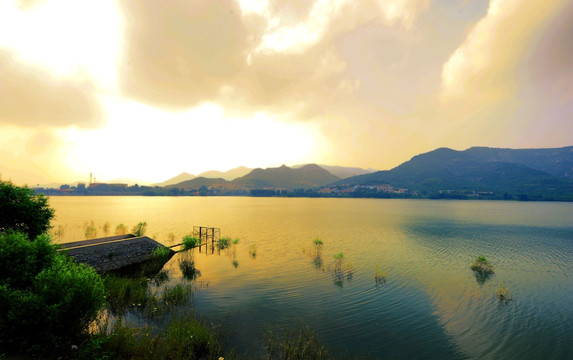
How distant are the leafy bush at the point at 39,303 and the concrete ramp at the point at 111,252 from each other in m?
10.9

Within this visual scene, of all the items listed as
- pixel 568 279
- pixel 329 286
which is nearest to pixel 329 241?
pixel 329 286

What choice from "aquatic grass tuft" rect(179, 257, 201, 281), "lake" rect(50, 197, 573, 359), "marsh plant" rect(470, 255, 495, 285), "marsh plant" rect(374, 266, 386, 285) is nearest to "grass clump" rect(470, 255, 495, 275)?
"marsh plant" rect(470, 255, 495, 285)

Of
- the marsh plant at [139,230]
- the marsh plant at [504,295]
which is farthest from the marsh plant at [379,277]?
the marsh plant at [139,230]

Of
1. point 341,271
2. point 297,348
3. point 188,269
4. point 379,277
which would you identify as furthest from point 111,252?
point 379,277

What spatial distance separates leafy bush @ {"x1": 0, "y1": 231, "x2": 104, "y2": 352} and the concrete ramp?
10.9 meters

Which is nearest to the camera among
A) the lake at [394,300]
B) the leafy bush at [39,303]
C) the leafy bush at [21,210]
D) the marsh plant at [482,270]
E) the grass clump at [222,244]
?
the leafy bush at [39,303]

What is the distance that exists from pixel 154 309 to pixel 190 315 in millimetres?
2763

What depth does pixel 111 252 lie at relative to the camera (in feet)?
84.4

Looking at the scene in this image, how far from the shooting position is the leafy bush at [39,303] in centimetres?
938

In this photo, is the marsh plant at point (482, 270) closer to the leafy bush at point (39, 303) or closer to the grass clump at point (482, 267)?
the grass clump at point (482, 267)

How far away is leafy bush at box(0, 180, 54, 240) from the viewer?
19.3 metres

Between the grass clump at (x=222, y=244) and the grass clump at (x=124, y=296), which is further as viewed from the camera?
the grass clump at (x=222, y=244)

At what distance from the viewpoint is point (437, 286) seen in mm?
24047

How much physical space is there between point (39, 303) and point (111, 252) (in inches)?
744
